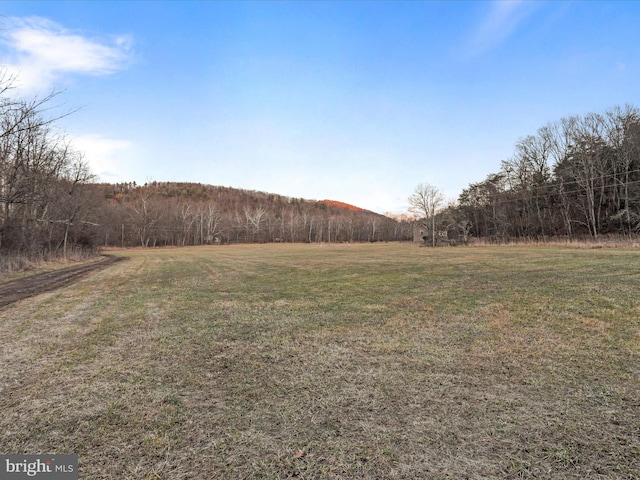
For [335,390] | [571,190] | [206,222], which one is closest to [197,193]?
[206,222]

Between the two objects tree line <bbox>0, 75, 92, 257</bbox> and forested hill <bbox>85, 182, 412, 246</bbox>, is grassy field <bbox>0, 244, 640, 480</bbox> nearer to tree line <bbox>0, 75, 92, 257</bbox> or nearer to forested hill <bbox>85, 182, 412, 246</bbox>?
tree line <bbox>0, 75, 92, 257</bbox>

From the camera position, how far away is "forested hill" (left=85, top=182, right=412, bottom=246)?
83375 mm

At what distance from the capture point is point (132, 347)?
5.10 meters

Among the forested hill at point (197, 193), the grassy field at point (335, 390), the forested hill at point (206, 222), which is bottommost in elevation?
the grassy field at point (335, 390)

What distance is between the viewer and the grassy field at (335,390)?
242 centimetres

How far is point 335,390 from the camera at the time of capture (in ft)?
11.8

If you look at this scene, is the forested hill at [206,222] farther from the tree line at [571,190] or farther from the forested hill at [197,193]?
the tree line at [571,190]

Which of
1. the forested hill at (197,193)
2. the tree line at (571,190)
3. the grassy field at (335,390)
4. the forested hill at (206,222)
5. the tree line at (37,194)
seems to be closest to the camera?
the grassy field at (335,390)

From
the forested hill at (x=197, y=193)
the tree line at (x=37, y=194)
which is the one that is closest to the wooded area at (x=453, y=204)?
the tree line at (x=37, y=194)

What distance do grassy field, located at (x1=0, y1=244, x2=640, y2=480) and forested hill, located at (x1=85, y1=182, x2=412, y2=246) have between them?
44.2 meters

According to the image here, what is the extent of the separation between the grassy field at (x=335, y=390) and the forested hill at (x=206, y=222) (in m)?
44.2

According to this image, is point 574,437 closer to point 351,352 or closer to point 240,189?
point 351,352

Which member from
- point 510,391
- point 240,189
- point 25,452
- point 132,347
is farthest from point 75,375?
point 240,189

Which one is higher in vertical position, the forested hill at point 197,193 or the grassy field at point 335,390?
the forested hill at point 197,193
